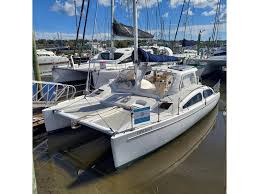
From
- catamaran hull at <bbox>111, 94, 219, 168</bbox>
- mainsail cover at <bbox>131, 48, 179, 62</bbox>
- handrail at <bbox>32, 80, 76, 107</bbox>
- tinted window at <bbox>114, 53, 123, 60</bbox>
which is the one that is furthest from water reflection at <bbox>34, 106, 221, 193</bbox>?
tinted window at <bbox>114, 53, 123, 60</bbox>

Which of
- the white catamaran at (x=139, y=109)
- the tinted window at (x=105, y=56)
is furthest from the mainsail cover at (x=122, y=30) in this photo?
the tinted window at (x=105, y=56)

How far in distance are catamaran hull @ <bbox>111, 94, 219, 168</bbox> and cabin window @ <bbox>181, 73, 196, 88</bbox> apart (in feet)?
2.75

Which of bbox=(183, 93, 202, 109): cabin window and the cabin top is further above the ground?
the cabin top

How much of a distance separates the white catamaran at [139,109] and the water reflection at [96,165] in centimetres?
20

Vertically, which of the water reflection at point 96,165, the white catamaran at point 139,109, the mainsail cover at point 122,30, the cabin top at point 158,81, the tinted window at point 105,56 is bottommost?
the water reflection at point 96,165

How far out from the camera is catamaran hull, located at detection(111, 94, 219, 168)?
3.59 metres

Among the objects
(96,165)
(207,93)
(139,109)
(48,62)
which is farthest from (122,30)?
(48,62)

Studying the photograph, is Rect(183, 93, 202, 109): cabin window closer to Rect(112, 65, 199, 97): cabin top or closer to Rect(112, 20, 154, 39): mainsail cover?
Rect(112, 65, 199, 97): cabin top

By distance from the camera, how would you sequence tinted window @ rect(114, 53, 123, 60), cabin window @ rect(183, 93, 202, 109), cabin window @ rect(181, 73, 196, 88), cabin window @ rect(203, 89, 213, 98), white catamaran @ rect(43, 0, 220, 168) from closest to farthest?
white catamaran @ rect(43, 0, 220, 168) < cabin window @ rect(183, 93, 202, 109) < cabin window @ rect(181, 73, 196, 88) < cabin window @ rect(203, 89, 213, 98) < tinted window @ rect(114, 53, 123, 60)

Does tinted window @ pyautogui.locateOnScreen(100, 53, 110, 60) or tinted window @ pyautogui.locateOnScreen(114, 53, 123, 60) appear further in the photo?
tinted window @ pyautogui.locateOnScreen(100, 53, 110, 60)

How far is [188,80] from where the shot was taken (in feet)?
18.6

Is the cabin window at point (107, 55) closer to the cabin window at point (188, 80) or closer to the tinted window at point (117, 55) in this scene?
A: the tinted window at point (117, 55)

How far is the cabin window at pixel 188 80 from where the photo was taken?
543 cm
